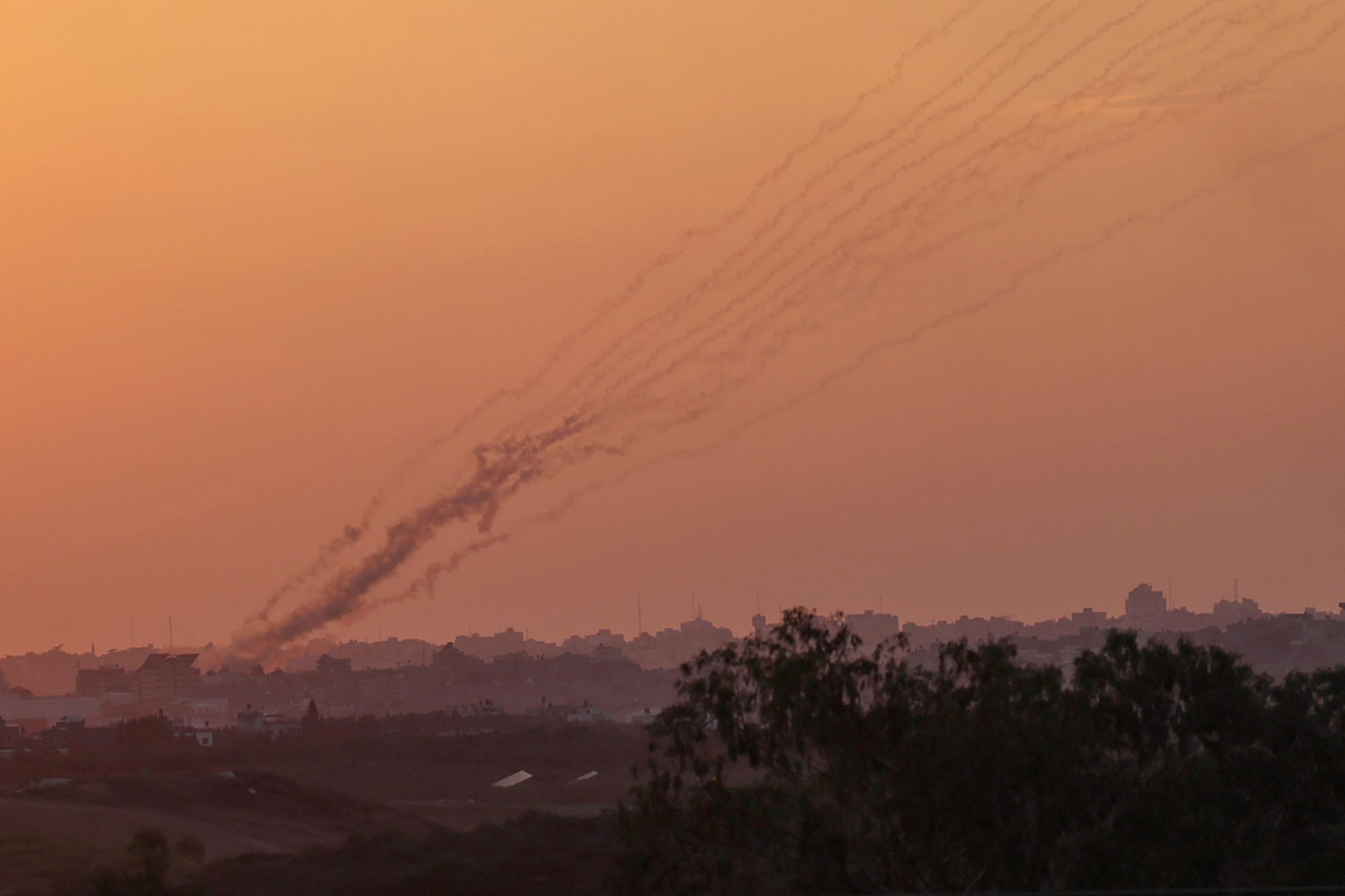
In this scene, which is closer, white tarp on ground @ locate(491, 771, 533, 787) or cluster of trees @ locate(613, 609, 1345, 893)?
cluster of trees @ locate(613, 609, 1345, 893)

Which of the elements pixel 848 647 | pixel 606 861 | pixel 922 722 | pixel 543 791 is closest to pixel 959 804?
pixel 922 722

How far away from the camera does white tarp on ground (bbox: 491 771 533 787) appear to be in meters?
175

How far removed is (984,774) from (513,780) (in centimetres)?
13882

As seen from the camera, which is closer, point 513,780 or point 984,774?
point 984,774

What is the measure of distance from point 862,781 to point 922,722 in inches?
100.0

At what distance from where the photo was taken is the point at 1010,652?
2003 inches

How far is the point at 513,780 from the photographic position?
586ft

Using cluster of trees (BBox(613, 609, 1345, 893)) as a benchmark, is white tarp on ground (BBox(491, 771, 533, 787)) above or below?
below

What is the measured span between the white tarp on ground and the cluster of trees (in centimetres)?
12800

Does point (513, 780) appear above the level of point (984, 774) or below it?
below

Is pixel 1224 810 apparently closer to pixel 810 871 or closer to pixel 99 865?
pixel 810 871

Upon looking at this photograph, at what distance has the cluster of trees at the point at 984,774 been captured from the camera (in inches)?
1766

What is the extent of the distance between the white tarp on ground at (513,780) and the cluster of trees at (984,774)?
12800cm

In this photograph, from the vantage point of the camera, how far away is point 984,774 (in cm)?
4522
